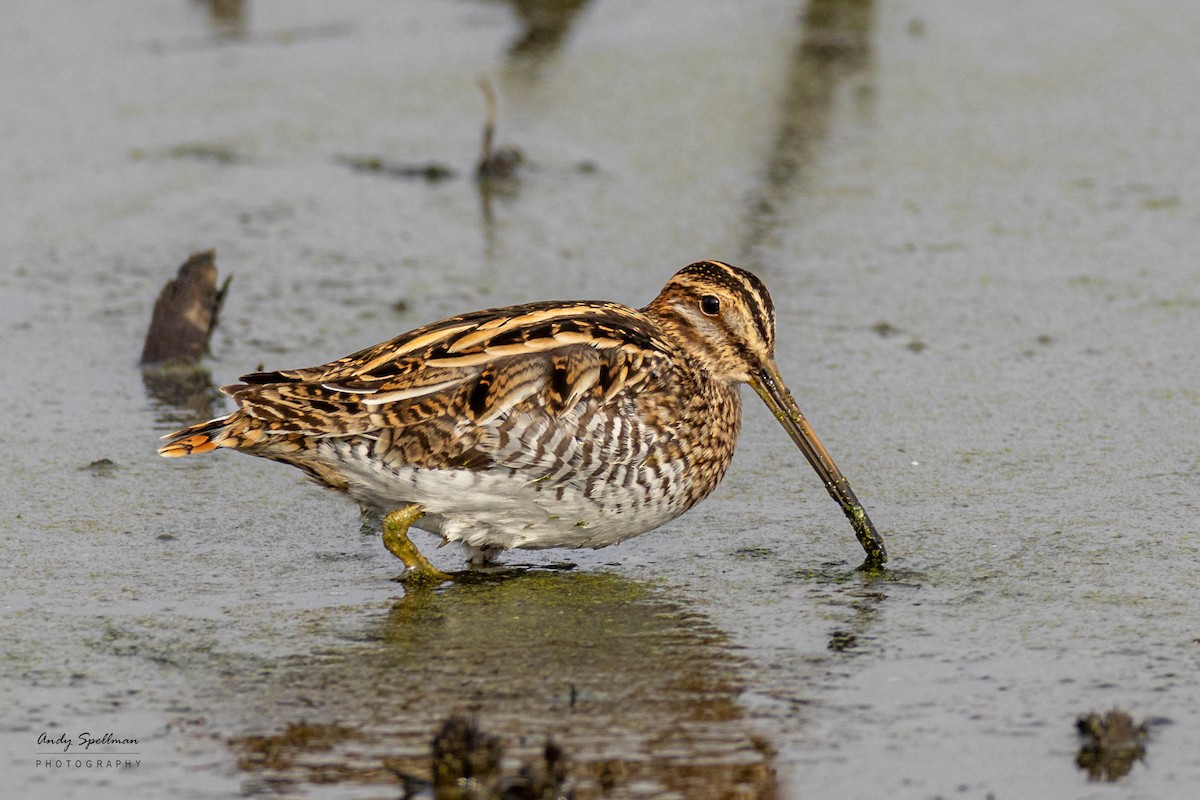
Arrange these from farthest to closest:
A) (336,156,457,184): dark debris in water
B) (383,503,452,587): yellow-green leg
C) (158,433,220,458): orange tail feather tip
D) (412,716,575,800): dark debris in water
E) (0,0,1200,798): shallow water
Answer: (336,156,457,184): dark debris in water → (383,503,452,587): yellow-green leg → (158,433,220,458): orange tail feather tip → (0,0,1200,798): shallow water → (412,716,575,800): dark debris in water

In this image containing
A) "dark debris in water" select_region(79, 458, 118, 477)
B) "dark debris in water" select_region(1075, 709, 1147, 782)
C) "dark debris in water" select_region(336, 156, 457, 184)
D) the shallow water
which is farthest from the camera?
"dark debris in water" select_region(336, 156, 457, 184)

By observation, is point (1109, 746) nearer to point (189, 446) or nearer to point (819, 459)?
point (819, 459)

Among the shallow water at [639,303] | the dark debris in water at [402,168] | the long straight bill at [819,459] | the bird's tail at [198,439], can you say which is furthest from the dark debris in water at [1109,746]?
the dark debris in water at [402,168]

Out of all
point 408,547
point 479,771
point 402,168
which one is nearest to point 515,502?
point 408,547

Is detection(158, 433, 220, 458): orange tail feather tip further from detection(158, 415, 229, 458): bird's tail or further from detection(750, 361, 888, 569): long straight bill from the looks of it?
detection(750, 361, 888, 569): long straight bill

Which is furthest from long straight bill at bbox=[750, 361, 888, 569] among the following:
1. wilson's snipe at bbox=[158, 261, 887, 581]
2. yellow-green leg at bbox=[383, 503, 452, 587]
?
yellow-green leg at bbox=[383, 503, 452, 587]

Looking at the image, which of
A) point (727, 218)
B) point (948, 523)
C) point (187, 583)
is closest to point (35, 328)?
point (187, 583)

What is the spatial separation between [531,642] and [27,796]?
1.44 metres

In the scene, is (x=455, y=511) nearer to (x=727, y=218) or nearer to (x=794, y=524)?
(x=794, y=524)

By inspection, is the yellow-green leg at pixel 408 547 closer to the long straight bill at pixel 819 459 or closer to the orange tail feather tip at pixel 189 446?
the orange tail feather tip at pixel 189 446

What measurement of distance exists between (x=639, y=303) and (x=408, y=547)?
9.73 ft

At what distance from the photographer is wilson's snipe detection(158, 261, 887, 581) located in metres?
5.34

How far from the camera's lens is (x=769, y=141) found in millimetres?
10703

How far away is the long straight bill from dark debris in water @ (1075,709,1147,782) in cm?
134
